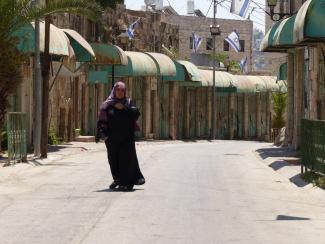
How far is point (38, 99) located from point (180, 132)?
27458 mm

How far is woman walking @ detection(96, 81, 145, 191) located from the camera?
16.1 metres

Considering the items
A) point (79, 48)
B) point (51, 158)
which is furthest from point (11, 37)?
point (79, 48)

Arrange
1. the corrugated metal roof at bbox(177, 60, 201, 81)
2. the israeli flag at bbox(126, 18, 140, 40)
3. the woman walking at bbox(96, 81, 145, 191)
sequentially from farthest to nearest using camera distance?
1. the corrugated metal roof at bbox(177, 60, 201, 81)
2. the israeli flag at bbox(126, 18, 140, 40)
3. the woman walking at bbox(96, 81, 145, 191)

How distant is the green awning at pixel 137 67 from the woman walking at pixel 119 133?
84.6ft

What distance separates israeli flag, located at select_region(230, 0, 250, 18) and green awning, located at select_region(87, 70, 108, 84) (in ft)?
33.5

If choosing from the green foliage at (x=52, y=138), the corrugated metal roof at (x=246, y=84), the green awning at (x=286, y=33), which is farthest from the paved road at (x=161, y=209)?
the corrugated metal roof at (x=246, y=84)

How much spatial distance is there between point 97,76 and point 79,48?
962cm

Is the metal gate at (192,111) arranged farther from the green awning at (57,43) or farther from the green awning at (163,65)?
the green awning at (57,43)

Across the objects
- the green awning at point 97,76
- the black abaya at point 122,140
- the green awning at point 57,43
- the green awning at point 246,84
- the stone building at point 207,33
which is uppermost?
the stone building at point 207,33

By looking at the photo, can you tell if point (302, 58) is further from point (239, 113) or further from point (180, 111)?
point (239, 113)

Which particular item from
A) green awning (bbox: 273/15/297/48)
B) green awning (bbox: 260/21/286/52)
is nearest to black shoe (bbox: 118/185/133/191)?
green awning (bbox: 273/15/297/48)

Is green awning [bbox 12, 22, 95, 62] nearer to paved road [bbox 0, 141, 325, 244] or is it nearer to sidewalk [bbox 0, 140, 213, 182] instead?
sidewalk [bbox 0, 140, 213, 182]

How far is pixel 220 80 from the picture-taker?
182 feet

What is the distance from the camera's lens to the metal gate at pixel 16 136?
22.3 metres
